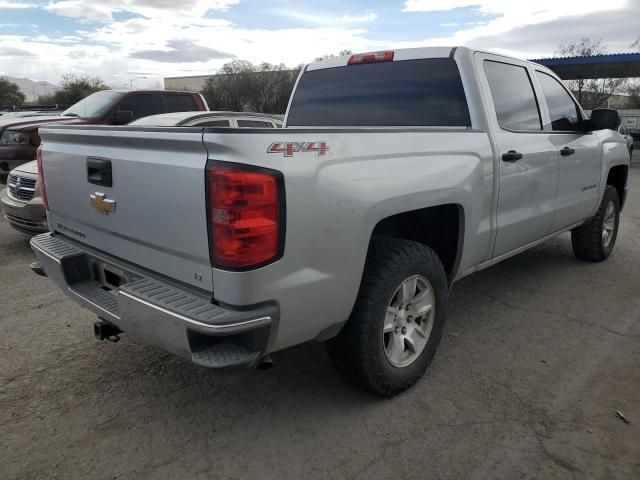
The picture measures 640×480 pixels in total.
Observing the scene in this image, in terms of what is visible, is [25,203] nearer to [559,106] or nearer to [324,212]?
[324,212]

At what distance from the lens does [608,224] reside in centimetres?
586

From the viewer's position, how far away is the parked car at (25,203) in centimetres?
562

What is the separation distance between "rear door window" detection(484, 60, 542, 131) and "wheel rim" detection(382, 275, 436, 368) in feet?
4.62

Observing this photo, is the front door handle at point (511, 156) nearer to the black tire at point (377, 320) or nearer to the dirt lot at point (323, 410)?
the black tire at point (377, 320)

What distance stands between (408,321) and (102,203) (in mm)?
1752

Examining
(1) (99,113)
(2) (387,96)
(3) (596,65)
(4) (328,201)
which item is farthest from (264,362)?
(3) (596,65)

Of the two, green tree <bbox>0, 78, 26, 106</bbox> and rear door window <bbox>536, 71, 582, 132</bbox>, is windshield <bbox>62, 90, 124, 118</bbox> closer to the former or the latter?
rear door window <bbox>536, 71, 582, 132</bbox>

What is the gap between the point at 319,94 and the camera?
14.1ft

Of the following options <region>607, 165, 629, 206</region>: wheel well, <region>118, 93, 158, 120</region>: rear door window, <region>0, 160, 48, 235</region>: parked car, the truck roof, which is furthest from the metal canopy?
<region>0, 160, 48, 235</region>: parked car

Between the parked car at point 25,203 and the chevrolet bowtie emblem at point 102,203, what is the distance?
3.26 meters

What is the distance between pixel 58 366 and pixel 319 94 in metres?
2.71

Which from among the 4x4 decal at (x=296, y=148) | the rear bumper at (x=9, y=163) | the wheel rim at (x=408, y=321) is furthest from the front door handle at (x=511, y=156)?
the rear bumper at (x=9, y=163)

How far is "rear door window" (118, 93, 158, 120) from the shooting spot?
30.5 feet

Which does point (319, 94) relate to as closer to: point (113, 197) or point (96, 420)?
point (113, 197)
